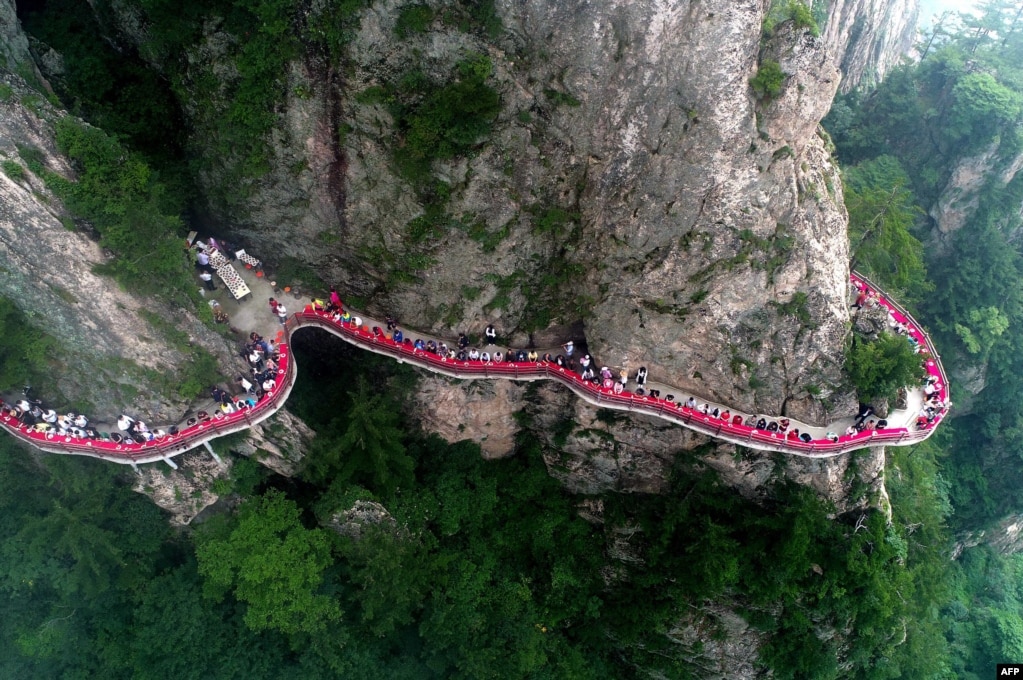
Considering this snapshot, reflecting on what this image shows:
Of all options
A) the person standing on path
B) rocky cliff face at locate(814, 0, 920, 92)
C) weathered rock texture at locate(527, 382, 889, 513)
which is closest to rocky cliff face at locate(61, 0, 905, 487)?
the person standing on path

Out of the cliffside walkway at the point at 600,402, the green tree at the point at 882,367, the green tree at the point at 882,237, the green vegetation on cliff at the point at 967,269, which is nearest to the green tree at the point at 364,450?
the cliffside walkway at the point at 600,402

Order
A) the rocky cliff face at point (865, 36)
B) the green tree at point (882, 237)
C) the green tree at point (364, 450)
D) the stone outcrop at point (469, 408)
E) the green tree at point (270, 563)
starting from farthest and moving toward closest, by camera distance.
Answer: the rocky cliff face at point (865, 36) < the green tree at point (882, 237) < the stone outcrop at point (469, 408) < the green tree at point (364, 450) < the green tree at point (270, 563)

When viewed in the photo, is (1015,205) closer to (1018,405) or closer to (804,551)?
(1018,405)

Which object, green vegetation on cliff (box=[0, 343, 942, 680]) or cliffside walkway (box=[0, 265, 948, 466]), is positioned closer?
cliffside walkway (box=[0, 265, 948, 466])

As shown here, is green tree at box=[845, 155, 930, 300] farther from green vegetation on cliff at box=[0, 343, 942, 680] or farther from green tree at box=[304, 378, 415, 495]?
green tree at box=[304, 378, 415, 495]

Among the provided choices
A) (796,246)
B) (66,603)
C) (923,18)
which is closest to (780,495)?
(796,246)

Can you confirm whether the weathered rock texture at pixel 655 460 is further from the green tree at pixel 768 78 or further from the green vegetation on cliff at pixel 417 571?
the green tree at pixel 768 78

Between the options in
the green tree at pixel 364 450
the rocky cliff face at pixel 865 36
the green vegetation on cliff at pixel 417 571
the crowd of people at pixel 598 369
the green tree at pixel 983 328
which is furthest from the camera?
the green tree at pixel 983 328
